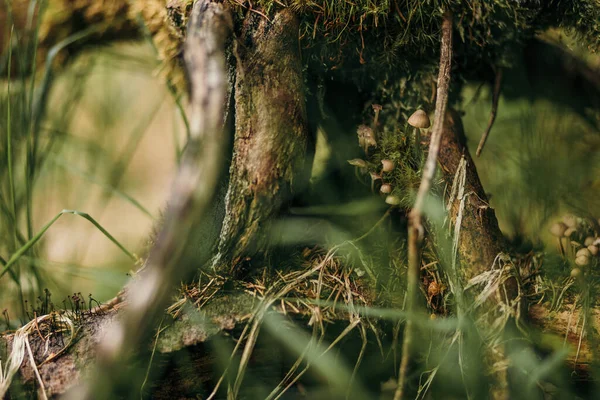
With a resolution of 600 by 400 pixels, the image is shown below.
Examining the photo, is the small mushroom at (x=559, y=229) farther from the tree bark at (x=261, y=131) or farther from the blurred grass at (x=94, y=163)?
the blurred grass at (x=94, y=163)

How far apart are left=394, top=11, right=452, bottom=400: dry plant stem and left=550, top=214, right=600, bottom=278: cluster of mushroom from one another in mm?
501

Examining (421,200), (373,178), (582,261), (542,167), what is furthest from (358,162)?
(542,167)

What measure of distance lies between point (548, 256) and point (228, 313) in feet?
2.59

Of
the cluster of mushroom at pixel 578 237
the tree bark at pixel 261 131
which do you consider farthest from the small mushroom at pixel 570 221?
the tree bark at pixel 261 131

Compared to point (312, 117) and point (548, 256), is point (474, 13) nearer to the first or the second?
point (312, 117)

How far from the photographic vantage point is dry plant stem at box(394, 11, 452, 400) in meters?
0.68

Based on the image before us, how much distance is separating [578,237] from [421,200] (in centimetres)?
74

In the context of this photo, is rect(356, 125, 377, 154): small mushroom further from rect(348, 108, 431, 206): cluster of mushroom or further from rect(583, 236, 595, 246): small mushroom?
rect(583, 236, 595, 246): small mushroom

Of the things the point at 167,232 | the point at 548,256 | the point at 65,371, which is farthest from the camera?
the point at 548,256

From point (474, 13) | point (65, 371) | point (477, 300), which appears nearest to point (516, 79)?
point (474, 13)

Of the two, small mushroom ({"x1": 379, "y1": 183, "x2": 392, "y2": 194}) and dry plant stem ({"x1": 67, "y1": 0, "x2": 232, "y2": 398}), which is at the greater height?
dry plant stem ({"x1": 67, "y1": 0, "x2": 232, "y2": 398})

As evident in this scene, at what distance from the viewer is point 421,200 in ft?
2.20

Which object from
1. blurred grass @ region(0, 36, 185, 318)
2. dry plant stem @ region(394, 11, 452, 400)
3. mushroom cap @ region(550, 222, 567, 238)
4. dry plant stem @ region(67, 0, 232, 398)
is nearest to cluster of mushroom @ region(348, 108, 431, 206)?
dry plant stem @ region(394, 11, 452, 400)

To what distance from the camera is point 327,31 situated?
1.06 meters
